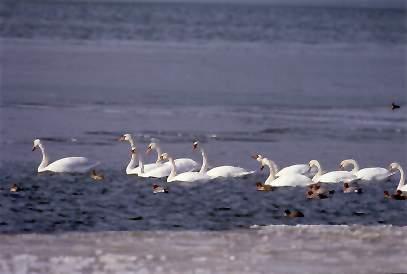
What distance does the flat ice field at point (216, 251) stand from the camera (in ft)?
43.6

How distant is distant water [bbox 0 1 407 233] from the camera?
1800 centimetres

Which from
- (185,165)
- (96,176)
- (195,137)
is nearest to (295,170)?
(185,165)

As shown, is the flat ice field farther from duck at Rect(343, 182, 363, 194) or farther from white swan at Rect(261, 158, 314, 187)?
white swan at Rect(261, 158, 314, 187)

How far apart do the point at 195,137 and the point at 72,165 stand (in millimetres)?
4819

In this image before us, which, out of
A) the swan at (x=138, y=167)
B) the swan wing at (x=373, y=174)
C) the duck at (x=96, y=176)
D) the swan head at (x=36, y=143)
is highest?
the swan head at (x=36, y=143)

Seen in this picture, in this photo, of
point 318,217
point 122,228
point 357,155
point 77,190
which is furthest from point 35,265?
point 357,155

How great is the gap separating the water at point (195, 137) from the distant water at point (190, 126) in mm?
39

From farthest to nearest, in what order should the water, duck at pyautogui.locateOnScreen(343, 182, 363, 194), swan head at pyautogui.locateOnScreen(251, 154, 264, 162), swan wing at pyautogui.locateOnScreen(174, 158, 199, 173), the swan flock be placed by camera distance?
swan wing at pyautogui.locateOnScreen(174, 158, 199, 173), swan head at pyautogui.locateOnScreen(251, 154, 264, 162), the swan flock, duck at pyautogui.locateOnScreen(343, 182, 363, 194), the water

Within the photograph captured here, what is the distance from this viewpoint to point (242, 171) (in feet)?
68.8

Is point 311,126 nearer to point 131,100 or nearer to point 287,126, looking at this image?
point 287,126

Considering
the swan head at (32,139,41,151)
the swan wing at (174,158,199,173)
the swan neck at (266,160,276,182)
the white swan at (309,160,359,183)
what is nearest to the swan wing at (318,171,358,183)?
the white swan at (309,160,359,183)

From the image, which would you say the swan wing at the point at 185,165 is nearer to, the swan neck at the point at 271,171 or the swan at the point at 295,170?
the swan at the point at 295,170

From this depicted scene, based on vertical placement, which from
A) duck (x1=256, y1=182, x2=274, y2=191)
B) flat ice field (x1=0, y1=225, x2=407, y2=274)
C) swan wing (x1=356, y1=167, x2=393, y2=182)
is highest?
swan wing (x1=356, y1=167, x2=393, y2=182)

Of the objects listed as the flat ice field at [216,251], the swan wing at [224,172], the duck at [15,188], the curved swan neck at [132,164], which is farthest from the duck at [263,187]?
the flat ice field at [216,251]
